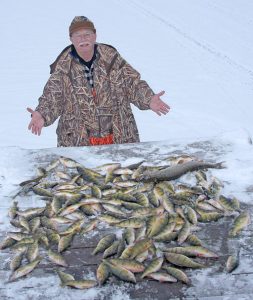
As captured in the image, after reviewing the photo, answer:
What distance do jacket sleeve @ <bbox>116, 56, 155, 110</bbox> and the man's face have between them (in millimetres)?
371

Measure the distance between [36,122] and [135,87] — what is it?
3.43 feet

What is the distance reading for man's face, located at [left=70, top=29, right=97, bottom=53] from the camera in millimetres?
5297

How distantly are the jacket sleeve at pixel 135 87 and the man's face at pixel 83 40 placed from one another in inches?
14.6

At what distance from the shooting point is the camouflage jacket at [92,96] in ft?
17.8

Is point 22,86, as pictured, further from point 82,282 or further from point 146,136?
point 82,282

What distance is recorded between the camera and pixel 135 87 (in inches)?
217

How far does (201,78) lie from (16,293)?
8569mm

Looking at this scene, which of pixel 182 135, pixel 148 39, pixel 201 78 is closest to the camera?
pixel 182 135

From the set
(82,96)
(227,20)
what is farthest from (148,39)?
(82,96)

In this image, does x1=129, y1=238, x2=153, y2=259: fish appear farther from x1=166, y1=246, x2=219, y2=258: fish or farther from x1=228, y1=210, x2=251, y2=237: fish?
x1=228, y1=210, x2=251, y2=237: fish

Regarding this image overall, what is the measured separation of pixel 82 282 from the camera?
2879 mm

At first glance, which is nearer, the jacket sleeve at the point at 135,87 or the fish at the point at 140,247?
the fish at the point at 140,247

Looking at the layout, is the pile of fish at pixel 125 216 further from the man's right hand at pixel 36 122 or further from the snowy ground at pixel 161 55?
the snowy ground at pixel 161 55

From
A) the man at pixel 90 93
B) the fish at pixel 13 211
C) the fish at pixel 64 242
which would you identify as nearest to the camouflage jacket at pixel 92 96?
the man at pixel 90 93
